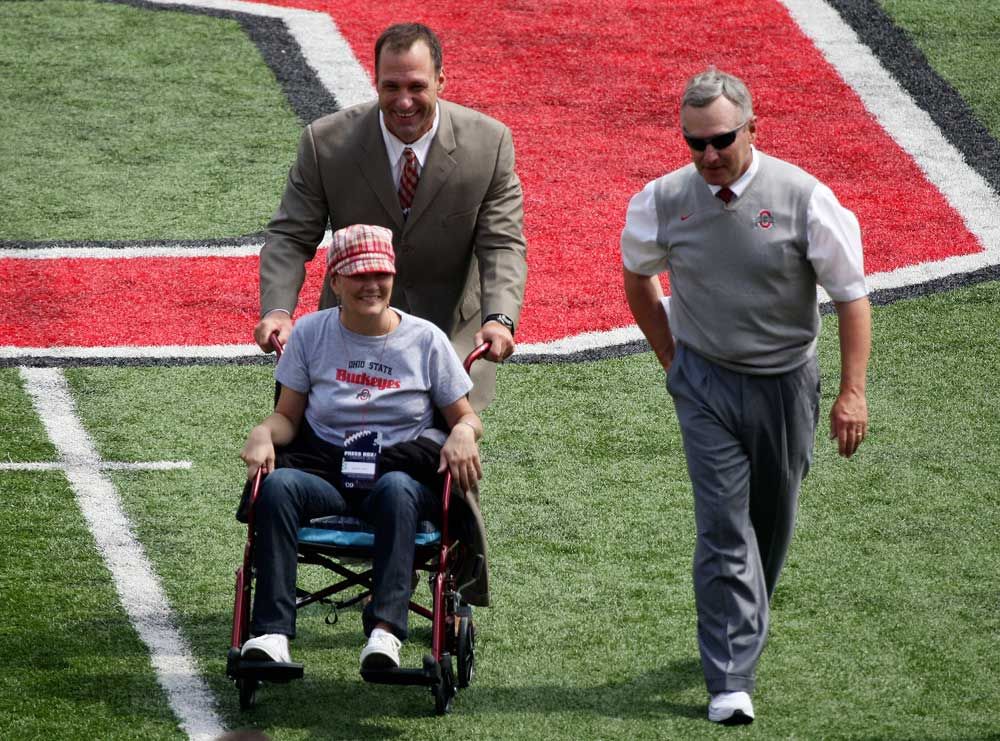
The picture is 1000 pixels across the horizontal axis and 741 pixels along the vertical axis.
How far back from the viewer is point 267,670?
16.8 ft

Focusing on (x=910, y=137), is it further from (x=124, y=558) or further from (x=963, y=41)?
(x=124, y=558)

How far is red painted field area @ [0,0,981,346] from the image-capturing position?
952 cm

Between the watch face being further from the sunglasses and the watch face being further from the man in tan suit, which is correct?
the sunglasses

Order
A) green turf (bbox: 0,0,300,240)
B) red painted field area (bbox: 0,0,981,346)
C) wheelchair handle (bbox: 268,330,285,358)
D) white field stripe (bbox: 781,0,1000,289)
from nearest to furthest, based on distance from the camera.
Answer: wheelchair handle (bbox: 268,330,285,358), red painted field area (bbox: 0,0,981,346), white field stripe (bbox: 781,0,1000,289), green turf (bbox: 0,0,300,240)

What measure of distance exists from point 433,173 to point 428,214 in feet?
0.44

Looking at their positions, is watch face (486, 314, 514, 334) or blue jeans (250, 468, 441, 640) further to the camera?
watch face (486, 314, 514, 334)

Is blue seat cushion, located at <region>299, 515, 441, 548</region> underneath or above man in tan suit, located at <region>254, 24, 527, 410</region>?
underneath

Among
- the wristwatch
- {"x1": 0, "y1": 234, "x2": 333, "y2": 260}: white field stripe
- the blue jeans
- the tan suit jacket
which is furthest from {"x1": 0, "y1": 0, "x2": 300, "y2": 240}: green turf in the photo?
the blue jeans

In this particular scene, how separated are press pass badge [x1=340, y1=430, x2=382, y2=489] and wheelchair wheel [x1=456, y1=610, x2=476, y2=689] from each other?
53 centimetres

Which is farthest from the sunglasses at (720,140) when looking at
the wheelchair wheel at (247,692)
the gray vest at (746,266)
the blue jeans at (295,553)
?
the wheelchair wheel at (247,692)

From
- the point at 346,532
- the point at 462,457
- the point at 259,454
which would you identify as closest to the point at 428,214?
the point at 462,457

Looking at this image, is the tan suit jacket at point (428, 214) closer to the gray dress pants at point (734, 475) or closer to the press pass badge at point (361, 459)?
the press pass badge at point (361, 459)

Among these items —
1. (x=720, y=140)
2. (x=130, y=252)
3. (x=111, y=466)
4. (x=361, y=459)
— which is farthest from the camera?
(x=130, y=252)

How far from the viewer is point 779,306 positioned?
17.2 ft
